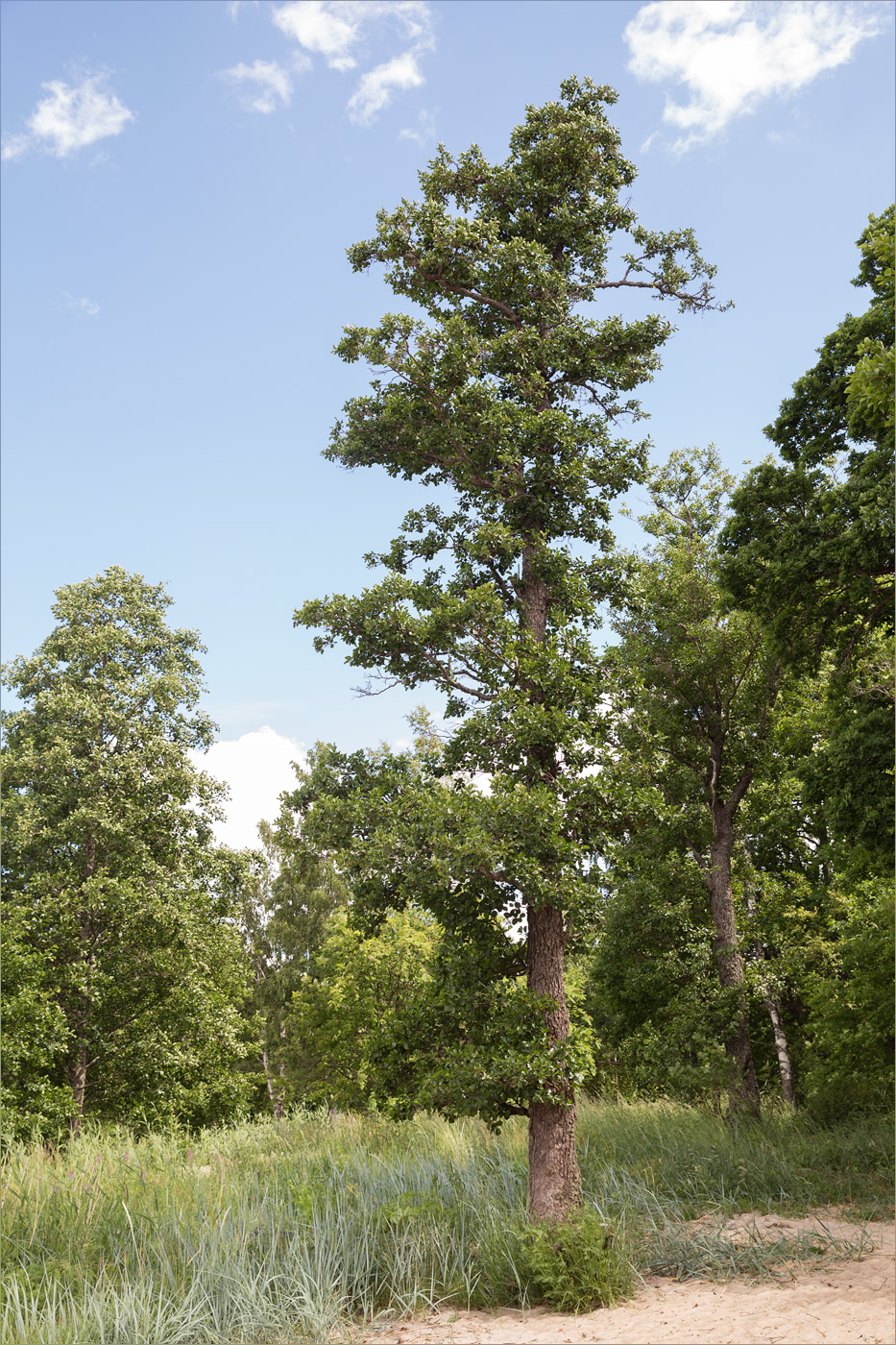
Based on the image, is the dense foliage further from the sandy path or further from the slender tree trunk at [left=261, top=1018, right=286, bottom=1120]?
the slender tree trunk at [left=261, top=1018, right=286, bottom=1120]

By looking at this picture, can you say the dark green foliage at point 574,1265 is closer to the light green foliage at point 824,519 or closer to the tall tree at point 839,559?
the tall tree at point 839,559

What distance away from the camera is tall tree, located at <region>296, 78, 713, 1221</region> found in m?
8.96

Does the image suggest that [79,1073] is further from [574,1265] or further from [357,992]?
[574,1265]

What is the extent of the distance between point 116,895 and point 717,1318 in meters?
16.5

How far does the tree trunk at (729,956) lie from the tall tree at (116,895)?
39.1 ft

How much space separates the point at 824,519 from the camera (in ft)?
40.0

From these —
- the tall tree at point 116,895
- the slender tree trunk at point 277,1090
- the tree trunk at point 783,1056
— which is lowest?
the slender tree trunk at point 277,1090

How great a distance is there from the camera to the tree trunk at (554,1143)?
8.82 metres

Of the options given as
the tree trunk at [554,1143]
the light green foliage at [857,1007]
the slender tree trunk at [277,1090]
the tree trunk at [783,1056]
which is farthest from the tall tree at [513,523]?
the slender tree trunk at [277,1090]

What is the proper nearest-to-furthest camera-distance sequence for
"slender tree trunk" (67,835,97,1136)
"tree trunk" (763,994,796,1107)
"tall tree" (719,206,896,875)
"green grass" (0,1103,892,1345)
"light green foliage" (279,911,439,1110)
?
"green grass" (0,1103,892,1345), "tall tree" (719,206,896,875), "tree trunk" (763,994,796,1107), "slender tree trunk" (67,835,97,1136), "light green foliage" (279,911,439,1110)

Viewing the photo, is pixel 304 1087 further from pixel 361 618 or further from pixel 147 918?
pixel 361 618

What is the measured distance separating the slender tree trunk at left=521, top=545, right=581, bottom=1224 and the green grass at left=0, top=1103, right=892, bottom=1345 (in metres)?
0.36

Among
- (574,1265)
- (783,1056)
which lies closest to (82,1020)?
(783,1056)

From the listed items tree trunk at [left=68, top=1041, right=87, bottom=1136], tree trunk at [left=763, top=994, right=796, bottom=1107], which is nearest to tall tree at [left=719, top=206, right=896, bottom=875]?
tree trunk at [left=763, top=994, right=796, bottom=1107]
